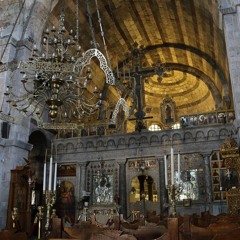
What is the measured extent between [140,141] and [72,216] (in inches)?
176

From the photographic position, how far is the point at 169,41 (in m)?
20.8

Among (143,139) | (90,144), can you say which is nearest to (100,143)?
(90,144)

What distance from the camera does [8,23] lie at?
13266 mm

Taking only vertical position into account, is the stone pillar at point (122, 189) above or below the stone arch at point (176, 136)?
below

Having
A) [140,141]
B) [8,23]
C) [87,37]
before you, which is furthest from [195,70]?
[8,23]

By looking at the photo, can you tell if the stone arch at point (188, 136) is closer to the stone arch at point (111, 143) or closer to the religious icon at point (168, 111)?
the religious icon at point (168, 111)

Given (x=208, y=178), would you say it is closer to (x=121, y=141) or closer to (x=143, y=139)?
(x=143, y=139)

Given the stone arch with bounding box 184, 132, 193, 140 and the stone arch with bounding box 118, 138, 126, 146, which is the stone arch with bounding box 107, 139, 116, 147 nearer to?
the stone arch with bounding box 118, 138, 126, 146

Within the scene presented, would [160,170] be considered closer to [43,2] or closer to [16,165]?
[16,165]

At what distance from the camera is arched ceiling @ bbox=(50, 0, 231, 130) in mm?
15750

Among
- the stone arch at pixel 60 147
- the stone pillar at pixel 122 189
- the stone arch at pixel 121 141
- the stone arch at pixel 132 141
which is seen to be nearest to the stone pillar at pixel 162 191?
the stone arch at pixel 132 141

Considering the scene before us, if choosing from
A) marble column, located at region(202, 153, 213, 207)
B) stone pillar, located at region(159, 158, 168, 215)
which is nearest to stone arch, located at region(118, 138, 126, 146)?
stone pillar, located at region(159, 158, 168, 215)

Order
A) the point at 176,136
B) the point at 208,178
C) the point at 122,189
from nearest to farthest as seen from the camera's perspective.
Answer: the point at 208,178 → the point at 176,136 → the point at 122,189

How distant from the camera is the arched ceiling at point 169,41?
15.8 metres
